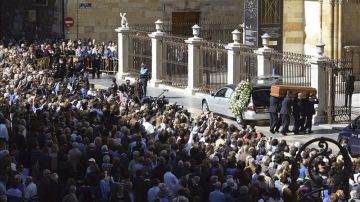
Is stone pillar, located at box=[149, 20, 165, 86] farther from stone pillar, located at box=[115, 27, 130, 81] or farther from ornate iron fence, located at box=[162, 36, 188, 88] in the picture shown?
stone pillar, located at box=[115, 27, 130, 81]

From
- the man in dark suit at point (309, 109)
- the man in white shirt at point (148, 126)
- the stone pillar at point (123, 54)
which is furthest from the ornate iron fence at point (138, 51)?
the man in white shirt at point (148, 126)

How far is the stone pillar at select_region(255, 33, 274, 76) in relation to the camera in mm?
35750

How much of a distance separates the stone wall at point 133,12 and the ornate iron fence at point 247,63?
1621 cm

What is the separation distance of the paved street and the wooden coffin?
126cm

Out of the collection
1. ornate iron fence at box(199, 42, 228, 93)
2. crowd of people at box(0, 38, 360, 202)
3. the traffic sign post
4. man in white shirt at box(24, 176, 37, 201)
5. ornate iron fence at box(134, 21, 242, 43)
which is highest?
the traffic sign post

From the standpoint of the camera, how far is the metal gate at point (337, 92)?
33.1 meters

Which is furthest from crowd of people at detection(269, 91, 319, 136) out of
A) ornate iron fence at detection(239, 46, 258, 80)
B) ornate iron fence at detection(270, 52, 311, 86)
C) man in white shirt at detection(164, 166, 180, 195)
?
man in white shirt at detection(164, 166, 180, 195)

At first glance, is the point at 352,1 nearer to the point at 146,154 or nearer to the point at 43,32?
the point at 43,32

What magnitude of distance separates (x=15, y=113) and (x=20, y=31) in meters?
29.5

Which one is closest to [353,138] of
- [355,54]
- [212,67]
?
[212,67]

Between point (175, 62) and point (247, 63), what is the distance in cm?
544

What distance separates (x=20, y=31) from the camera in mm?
56469

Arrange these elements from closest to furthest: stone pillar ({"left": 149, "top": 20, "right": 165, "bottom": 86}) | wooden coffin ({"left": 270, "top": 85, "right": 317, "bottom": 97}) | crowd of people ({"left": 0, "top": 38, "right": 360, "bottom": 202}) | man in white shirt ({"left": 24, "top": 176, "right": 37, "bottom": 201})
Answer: crowd of people ({"left": 0, "top": 38, "right": 360, "bottom": 202}) → man in white shirt ({"left": 24, "top": 176, "right": 37, "bottom": 201}) → wooden coffin ({"left": 270, "top": 85, "right": 317, "bottom": 97}) → stone pillar ({"left": 149, "top": 20, "right": 165, "bottom": 86})

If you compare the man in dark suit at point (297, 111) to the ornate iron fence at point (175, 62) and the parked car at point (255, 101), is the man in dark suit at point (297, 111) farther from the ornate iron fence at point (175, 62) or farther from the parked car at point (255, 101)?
the ornate iron fence at point (175, 62)
